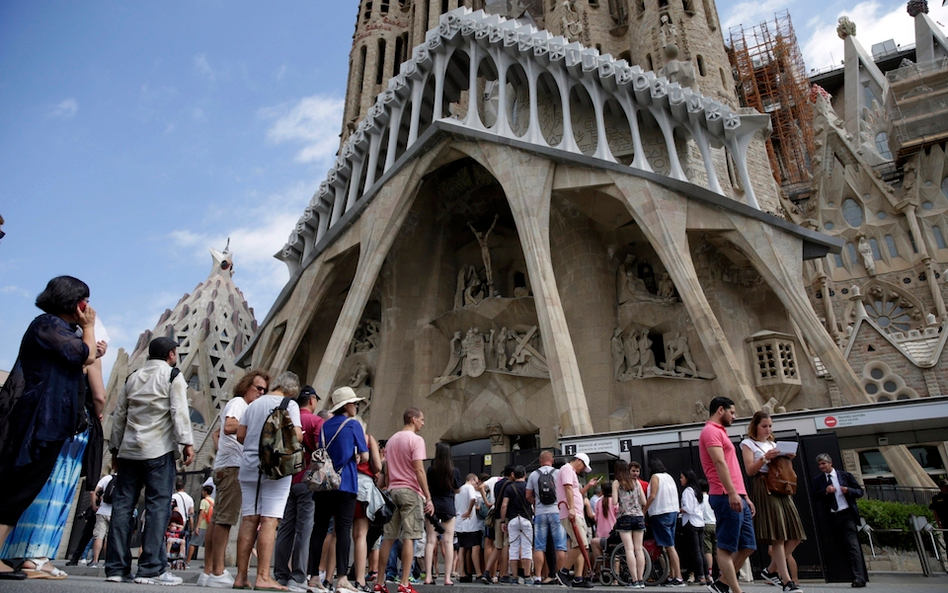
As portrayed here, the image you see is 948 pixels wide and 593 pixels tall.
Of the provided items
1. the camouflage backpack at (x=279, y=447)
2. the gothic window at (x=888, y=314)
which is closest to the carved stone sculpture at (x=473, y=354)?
the camouflage backpack at (x=279, y=447)

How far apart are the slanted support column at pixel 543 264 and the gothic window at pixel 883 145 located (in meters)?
22.1

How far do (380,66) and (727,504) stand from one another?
25.2m

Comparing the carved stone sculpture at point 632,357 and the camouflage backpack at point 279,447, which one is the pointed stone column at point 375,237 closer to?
the carved stone sculpture at point 632,357

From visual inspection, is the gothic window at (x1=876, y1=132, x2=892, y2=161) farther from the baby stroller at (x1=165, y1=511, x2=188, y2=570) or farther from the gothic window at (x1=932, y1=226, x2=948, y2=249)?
the baby stroller at (x1=165, y1=511, x2=188, y2=570)

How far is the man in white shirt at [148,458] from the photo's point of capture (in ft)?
11.1

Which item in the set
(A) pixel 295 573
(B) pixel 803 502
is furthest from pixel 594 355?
(A) pixel 295 573

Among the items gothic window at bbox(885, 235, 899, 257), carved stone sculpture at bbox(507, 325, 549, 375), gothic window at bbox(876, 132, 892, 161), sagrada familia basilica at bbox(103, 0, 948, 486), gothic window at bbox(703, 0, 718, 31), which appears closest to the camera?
sagrada familia basilica at bbox(103, 0, 948, 486)

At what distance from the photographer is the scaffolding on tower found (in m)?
31.9

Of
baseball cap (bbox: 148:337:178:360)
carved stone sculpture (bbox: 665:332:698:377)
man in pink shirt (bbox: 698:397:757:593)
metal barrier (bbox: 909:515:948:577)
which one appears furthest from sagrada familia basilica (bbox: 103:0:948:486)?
baseball cap (bbox: 148:337:178:360)

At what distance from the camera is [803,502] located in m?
6.25

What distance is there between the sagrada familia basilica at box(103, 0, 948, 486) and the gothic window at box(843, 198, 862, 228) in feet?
2.90

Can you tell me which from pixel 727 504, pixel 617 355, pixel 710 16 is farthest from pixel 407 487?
pixel 710 16

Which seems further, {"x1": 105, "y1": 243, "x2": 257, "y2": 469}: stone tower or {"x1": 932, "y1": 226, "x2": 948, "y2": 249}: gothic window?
{"x1": 105, "y1": 243, "x2": 257, "y2": 469}: stone tower

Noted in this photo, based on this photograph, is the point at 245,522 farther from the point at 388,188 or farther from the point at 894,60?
the point at 894,60
